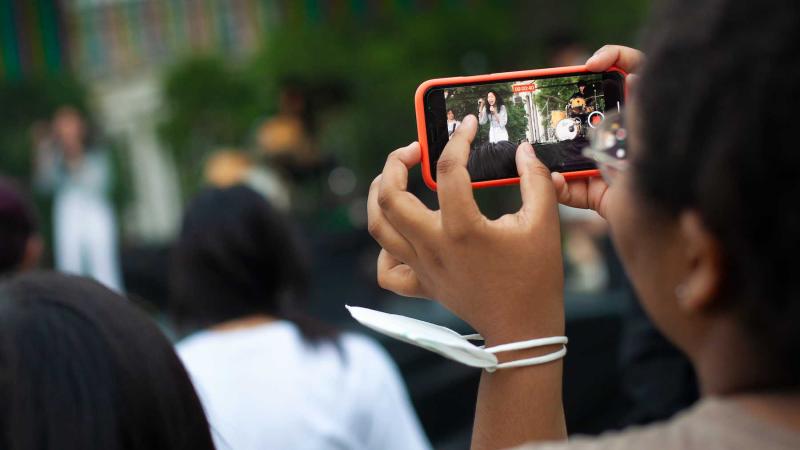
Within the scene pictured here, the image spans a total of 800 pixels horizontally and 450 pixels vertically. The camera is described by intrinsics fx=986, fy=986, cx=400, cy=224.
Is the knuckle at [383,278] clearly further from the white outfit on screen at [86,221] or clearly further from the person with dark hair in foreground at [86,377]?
the white outfit on screen at [86,221]

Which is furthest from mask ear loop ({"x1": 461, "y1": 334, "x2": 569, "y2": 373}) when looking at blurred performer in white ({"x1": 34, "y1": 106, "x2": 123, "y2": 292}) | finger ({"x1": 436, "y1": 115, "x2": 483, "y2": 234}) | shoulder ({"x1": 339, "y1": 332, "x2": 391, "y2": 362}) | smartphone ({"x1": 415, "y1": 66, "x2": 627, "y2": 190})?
blurred performer in white ({"x1": 34, "y1": 106, "x2": 123, "y2": 292})

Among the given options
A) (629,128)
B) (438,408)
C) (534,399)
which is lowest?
(438,408)

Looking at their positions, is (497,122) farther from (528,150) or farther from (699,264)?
(699,264)

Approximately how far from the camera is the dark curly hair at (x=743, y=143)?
2.11 feet

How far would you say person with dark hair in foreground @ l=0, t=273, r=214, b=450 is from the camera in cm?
103

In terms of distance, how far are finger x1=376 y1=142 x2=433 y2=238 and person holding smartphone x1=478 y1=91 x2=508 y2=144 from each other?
0.52 ft

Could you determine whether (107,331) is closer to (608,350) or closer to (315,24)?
(608,350)

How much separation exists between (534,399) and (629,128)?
325mm

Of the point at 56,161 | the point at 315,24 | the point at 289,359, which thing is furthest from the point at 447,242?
the point at 315,24

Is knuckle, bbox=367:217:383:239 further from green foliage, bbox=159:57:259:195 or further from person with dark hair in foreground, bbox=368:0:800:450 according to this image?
green foliage, bbox=159:57:259:195

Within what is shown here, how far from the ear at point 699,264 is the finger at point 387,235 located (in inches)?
14.7

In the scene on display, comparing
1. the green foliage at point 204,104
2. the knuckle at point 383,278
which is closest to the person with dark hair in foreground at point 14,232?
the knuckle at point 383,278

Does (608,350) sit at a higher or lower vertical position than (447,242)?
lower

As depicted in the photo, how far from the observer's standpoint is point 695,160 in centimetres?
68
